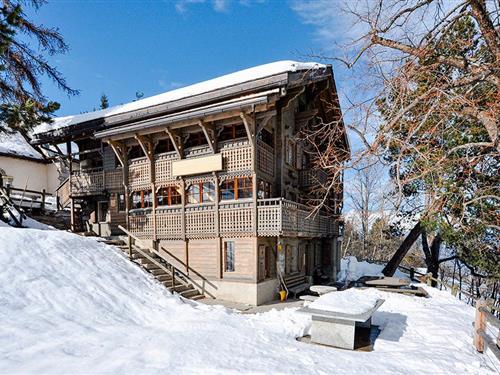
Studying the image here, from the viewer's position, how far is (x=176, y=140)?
14.2 metres

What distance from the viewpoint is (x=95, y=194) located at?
17062 mm

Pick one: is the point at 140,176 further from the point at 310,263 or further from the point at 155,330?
the point at 310,263

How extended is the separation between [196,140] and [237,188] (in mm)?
3411

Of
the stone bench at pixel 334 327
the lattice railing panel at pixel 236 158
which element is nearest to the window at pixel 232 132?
the lattice railing panel at pixel 236 158

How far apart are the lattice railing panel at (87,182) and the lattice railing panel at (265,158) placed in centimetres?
979

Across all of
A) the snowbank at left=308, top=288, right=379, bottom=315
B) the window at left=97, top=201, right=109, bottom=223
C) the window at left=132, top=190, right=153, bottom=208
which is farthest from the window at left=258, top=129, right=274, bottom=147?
the window at left=97, top=201, right=109, bottom=223

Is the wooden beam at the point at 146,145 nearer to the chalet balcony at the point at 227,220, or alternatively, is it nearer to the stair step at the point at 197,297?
the chalet balcony at the point at 227,220

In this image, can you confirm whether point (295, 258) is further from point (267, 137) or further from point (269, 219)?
point (267, 137)

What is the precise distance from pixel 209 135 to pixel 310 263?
10164 millimetres

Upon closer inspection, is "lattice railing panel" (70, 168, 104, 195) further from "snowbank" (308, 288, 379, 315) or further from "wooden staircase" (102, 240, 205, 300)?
"snowbank" (308, 288, 379, 315)

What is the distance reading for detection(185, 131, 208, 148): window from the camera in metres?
14.2

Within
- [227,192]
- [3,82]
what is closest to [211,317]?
[227,192]

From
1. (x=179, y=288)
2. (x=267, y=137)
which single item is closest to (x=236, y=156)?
(x=267, y=137)

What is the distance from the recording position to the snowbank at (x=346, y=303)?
24.0ft
